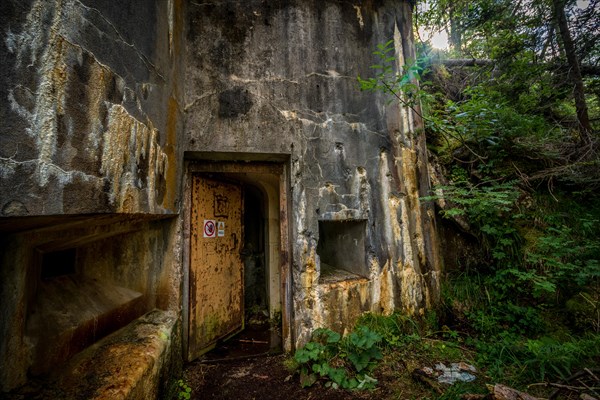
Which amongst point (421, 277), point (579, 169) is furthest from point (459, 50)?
point (421, 277)

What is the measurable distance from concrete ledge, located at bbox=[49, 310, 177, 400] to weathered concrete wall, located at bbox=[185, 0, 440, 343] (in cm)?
135

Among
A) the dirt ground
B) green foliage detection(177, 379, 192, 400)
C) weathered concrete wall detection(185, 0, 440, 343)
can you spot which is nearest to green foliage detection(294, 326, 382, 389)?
the dirt ground

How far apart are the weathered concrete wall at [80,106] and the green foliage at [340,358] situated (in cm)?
206

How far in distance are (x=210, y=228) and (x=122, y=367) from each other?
167cm

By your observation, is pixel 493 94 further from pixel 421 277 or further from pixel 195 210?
pixel 195 210

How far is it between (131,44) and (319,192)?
2.11 meters

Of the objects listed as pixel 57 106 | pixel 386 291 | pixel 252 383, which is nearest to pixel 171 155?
pixel 57 106

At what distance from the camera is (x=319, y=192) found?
9.77ft

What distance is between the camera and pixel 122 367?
67.1 inches

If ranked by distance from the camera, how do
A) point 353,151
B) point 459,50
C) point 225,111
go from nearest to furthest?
point 225,111
point 353,151
point 459,50

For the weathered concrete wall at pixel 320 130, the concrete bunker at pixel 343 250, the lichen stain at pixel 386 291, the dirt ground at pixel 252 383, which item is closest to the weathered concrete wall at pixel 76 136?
the weathered concrete wall at pixel 320 130

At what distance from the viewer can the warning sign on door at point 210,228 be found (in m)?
3.13

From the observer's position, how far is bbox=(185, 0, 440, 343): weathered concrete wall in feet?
9.42

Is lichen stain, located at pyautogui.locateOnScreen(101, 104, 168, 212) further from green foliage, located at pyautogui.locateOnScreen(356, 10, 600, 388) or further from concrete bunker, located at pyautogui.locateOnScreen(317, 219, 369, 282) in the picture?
green foliage, located at pyautogui.locateOnScreen(356, 10, 600, 388)
